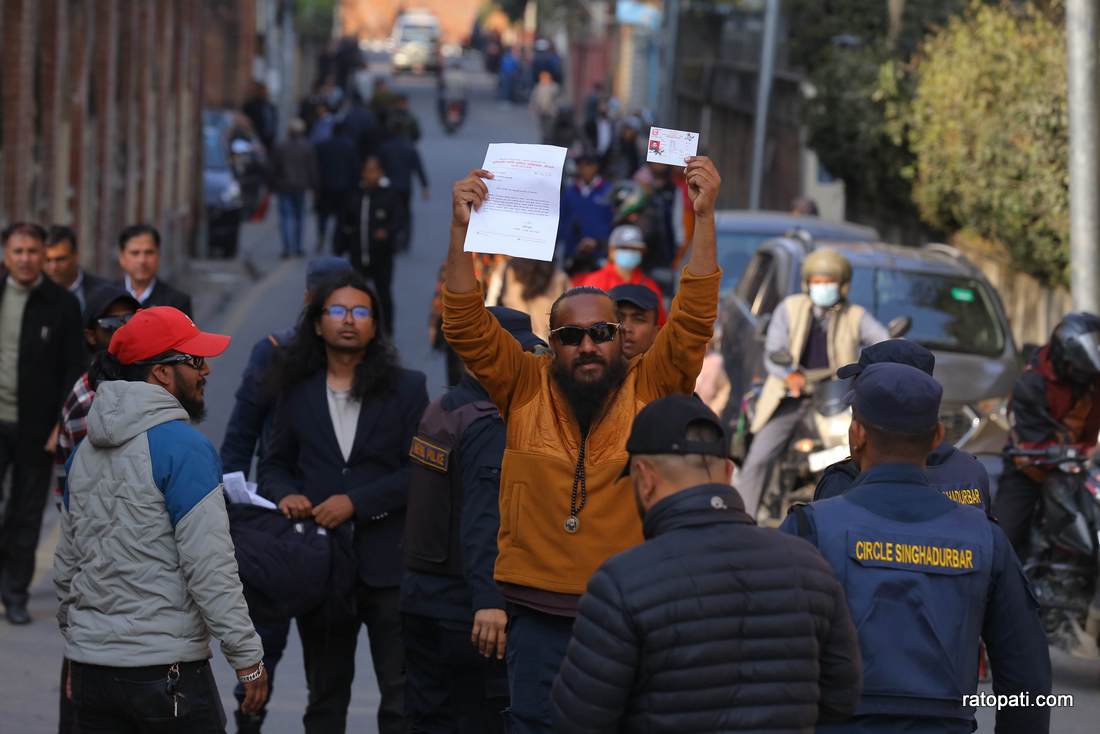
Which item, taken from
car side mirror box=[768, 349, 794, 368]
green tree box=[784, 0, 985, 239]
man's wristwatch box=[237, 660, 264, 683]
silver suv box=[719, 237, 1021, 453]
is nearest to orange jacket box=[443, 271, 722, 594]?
man's wristwatch box=[237, 660, 264, 683]

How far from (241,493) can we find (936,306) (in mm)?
7505

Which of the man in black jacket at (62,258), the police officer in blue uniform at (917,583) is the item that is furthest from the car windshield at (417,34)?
the police officer in blue uniform at (917,583)

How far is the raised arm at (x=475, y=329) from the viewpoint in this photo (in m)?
5.29

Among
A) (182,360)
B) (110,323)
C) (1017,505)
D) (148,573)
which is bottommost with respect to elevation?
(1017,505)

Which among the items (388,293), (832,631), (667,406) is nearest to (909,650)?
(832,631)

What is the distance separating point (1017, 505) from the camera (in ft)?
30.8

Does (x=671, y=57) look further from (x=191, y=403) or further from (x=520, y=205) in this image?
(x=191, y=403)

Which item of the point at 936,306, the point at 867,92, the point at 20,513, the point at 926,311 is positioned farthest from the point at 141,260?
the point at 867,92

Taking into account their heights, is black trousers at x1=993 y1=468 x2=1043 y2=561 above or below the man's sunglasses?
below

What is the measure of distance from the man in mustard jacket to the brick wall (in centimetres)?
1070

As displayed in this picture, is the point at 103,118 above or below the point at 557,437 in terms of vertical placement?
below

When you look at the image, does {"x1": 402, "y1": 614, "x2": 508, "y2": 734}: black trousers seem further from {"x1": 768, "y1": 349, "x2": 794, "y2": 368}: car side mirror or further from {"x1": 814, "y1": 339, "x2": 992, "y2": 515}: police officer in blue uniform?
{"x1": 768, "y1": 349, "x2": 794, "y2": 368}: car side mirror

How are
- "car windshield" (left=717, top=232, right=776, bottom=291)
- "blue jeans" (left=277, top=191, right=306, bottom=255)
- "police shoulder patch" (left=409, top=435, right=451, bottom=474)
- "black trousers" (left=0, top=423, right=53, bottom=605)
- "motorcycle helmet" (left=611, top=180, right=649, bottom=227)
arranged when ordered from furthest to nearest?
"blue jeans" (left=277, top=191, right=306, bottom=255), "car windshield" (left=717, top=232, right=776, bottom=291), "motorcycle helmet" (left=611, top=180, right=649, bottom=227), "black trousers" (left=0, top=423, right=53, bottom=605), "police shoulder patch" (left=409, top=435, right=451, bottom=474)

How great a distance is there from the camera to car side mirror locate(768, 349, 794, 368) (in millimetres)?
10961
